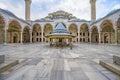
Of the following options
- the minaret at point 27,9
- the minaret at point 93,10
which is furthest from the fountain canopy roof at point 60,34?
the minaret at point 27,9

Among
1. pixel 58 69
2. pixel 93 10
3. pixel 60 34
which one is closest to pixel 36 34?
pixel 93 10

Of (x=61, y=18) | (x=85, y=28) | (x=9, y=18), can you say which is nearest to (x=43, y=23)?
(x=61, y=18)

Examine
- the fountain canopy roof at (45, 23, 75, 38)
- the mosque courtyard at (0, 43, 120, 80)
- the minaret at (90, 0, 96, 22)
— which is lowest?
the mosque courtyard at (0, 43, 120, 80)

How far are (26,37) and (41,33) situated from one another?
603 cm

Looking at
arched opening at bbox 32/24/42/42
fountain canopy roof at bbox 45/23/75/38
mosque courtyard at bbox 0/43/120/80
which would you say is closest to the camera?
mosque courtyard at bbox 0/43/120/80

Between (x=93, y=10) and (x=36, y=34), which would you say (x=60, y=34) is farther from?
(x=36, y=34)

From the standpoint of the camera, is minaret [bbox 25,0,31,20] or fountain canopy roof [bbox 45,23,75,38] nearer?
fountain canopy roof [bbox 45,23,75,38]

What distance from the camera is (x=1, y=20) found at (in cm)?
2923

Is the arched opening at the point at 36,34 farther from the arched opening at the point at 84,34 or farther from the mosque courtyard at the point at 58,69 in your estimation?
the mosque courtyard at the point at 58,69

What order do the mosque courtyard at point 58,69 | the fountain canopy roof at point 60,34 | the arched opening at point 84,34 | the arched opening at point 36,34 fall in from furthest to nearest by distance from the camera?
the arched opening at point 36,34, the arched opening at point 84,34, the fountain canopy roof at point 60,34, the mosque courtyard at point 58,69

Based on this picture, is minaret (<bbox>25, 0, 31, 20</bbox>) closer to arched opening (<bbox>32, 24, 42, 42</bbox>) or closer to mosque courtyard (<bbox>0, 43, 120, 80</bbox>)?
arched opening (<bbox>32, 24, 42, 42</bbox>)

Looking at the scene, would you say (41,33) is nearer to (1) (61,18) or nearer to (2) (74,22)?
(1) (61,18)

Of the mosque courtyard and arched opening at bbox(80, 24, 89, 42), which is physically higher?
arched opening at bbox(80, 24, 89, 42)

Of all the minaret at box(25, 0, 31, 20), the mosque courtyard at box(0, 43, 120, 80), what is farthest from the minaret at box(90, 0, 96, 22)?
the mosque courtyard at box(0, 43, 120, 80)
